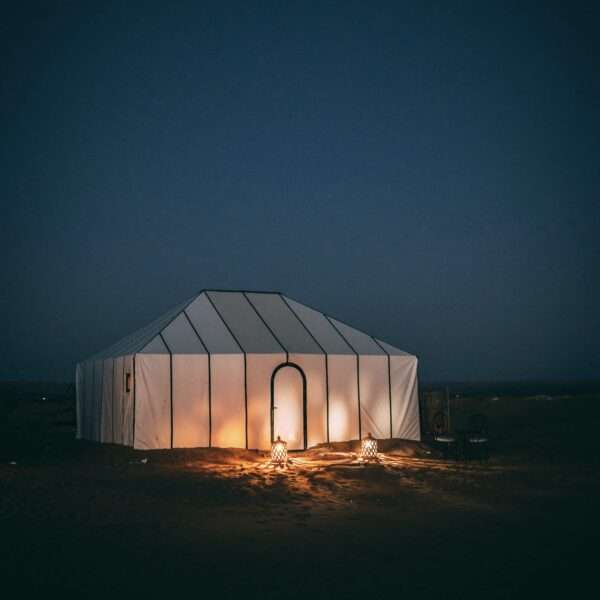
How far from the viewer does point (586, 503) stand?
8.96m

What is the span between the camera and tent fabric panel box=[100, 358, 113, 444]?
16.4m

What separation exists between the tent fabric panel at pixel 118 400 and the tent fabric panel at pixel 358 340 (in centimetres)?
539

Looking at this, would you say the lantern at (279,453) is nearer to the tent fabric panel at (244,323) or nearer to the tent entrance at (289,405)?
the tent entrance at (289,405)

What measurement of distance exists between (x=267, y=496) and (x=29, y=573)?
13.7 ft

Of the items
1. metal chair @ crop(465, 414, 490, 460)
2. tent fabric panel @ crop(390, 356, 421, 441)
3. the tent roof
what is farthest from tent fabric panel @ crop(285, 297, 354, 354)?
metal chair @ crop(465, 414, 490, 460)

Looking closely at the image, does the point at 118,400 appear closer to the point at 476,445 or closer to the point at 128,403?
the point at 128,403

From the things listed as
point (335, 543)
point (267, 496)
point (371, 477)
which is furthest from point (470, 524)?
point (371, 477)

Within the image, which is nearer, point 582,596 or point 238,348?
point 582,596

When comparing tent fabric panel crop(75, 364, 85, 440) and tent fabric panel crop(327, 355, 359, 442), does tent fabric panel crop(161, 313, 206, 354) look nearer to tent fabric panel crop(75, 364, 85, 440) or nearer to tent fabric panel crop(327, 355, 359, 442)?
tent fabric panel crop(327, 355, 359, 442)

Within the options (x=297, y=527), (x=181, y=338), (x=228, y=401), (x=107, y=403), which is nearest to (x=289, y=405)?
(x=228, y=401)

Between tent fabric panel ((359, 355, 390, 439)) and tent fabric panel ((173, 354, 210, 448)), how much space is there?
378 centimetres

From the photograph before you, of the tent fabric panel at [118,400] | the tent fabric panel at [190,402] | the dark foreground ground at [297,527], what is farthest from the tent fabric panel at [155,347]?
the dark foreground ground at [297,527]

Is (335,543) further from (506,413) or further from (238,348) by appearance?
(506,413)

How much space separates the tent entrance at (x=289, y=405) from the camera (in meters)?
15.4
